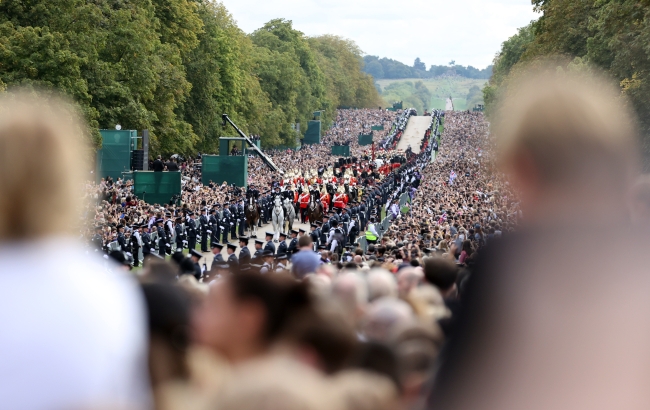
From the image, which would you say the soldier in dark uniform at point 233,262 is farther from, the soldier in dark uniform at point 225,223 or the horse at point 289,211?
the horse at point 289,211

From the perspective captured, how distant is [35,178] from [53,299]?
332 mm

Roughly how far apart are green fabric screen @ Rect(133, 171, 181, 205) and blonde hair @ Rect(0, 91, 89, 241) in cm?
3432

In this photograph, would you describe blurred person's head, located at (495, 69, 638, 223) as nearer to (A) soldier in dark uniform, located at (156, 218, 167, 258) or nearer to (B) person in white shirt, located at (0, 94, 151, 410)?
(B) person in white shirt, located at (0, 94, 151, 410)

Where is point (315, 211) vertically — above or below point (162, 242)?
below

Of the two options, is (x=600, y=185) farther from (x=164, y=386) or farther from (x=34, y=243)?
(x=164, y=386)

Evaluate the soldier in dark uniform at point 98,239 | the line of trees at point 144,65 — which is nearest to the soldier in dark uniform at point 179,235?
the soldier in dark uniform at point 98,239

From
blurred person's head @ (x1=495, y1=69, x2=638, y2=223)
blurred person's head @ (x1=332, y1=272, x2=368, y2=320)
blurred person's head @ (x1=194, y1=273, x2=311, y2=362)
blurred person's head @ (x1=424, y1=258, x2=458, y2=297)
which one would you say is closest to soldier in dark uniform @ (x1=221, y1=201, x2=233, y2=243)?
blurred person's head @ (x1=424, y1=258, x2=458, y2=297)

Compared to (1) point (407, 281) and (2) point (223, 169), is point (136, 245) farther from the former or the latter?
(2) point (223, 169)

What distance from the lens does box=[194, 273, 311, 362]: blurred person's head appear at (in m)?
3.54

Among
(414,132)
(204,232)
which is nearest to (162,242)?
(204,232)

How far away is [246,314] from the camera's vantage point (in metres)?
3.68

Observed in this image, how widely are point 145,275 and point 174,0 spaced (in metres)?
50.2

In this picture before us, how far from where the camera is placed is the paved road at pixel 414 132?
4395 inches

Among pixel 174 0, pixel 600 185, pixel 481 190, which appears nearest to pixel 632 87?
pixel 481 190
